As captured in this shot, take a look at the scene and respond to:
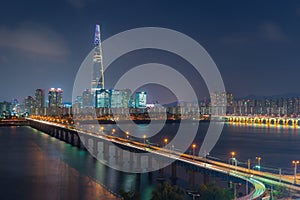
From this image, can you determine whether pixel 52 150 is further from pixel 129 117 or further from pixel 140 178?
pixel 129 117

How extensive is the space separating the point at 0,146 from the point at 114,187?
56.7 feet

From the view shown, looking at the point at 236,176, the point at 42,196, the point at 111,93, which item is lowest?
the point at 42,196

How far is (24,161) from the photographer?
68.9 ft

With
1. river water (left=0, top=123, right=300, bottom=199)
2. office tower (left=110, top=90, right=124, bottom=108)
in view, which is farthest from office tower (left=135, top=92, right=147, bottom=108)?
river water (left=0, top=123, right=300, bottom=199)

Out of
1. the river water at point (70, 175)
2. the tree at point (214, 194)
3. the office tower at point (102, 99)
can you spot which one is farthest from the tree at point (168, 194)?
the office tower at point (102, 99)

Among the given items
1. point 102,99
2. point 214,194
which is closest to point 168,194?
point 214,194

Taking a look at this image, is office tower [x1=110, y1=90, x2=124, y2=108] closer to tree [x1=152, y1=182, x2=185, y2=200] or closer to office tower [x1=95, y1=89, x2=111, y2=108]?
office tower [x1=95, y1=89, x2=111, y2=108]

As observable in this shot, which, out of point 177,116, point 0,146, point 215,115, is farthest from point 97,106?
point 0,146

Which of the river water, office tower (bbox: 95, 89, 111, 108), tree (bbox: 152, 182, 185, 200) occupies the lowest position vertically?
the river water

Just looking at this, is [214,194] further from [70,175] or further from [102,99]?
[102,99]

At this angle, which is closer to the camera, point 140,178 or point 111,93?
point 140,178

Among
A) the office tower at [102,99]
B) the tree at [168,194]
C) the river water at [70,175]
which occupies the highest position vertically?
the office tower at [102,99]

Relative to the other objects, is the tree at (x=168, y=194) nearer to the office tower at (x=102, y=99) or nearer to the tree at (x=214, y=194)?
the tree at (x=214, y=194)

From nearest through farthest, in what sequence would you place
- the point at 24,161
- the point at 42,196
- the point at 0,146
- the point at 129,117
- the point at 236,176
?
the point at 236,176 < the point at 42,196 < the point at 24,161 < the point at 0,146 < the point at 129,117
